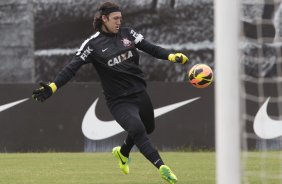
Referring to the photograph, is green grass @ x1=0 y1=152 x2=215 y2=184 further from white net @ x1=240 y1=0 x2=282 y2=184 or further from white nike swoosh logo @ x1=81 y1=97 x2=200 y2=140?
white net @ x1=240 y1=0 x2=282 y2=184

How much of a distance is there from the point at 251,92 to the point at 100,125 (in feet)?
8.45

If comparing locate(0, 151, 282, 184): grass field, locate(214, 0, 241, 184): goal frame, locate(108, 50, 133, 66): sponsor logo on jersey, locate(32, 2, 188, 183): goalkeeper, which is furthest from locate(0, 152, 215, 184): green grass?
locate(214, 0, 241, 184): goal frame

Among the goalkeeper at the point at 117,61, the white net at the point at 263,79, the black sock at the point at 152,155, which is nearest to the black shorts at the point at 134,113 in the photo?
the goalkeeper at the point at 117,61

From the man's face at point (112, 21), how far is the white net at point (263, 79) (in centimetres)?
357

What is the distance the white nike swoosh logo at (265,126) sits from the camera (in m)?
13.3

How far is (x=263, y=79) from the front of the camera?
14.7m

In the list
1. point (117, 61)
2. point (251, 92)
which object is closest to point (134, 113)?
point (117, 61)

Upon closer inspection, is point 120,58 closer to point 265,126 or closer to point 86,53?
point 86,53

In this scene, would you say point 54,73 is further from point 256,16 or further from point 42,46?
point 256,16

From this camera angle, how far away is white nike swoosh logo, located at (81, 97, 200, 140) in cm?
1373

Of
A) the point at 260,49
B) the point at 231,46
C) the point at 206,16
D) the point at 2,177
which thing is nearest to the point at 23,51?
the point at 206,16

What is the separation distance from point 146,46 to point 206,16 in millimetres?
6845

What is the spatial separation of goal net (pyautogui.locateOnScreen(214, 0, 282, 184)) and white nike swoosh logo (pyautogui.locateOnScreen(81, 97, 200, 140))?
3.94ft

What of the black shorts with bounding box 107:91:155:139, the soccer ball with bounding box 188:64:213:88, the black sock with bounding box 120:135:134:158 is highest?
the soccer ball with bounding box 188:64:213:88
